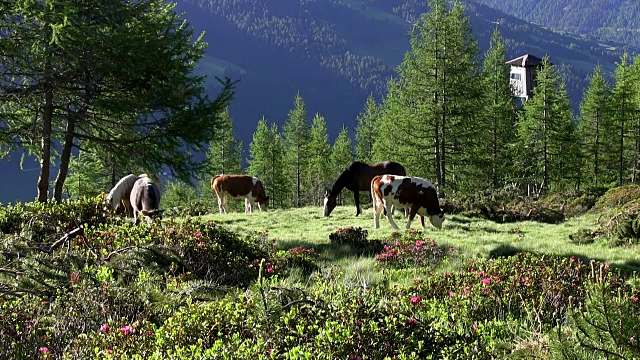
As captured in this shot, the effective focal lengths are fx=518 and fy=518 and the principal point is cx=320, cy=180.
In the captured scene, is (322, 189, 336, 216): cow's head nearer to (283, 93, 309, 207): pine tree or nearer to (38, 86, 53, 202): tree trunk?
(38, 86, 53, 202): tree trunk

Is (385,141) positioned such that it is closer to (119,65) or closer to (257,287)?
(119,65)

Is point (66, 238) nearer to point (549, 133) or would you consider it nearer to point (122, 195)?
point (122, 195)

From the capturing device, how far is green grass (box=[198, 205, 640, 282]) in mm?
9008

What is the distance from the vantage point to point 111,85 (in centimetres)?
1619

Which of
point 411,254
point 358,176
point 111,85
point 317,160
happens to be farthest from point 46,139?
point 317,160

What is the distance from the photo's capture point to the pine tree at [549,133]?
39.6 meters

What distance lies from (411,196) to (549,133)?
2957cm

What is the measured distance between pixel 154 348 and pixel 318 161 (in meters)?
55.1

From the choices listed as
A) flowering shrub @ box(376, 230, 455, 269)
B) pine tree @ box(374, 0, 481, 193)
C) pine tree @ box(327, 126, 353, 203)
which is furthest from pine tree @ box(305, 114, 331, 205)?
flowering shrub @ box(376, 230, 455, 269)

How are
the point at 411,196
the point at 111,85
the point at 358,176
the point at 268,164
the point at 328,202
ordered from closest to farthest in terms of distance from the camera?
the point at 411,196 < the point at 111,85 < the point at 328,202 < the point at 358,176 < the point at 268,164

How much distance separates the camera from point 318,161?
5831 cm

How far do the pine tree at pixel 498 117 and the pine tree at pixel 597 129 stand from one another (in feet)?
21.3

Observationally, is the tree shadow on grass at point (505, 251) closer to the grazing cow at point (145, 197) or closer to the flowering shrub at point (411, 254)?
the flowering shrub at point (411, 254)

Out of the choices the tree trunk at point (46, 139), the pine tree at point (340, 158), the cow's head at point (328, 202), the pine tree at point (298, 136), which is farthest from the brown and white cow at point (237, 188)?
the pine tree at point (340, 158)
